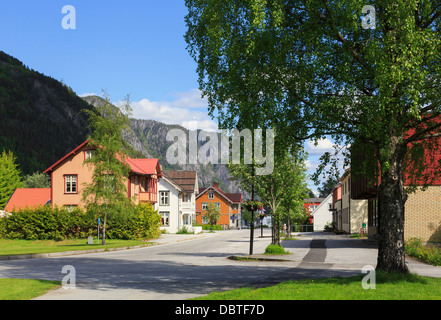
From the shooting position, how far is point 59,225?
4419 centimetres

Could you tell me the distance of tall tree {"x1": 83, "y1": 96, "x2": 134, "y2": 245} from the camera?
3741 centimetres

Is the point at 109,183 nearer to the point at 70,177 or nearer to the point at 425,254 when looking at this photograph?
the point at 70,177

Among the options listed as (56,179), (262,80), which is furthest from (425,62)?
(56,179)

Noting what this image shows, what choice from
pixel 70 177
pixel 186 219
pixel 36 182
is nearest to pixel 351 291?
pixel 70 177

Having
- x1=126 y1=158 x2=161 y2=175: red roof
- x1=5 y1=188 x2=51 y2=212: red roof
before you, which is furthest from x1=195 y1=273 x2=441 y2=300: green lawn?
x1=5 y1=188 x2=51 y2=212: red roof

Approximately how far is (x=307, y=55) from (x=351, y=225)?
165 ft

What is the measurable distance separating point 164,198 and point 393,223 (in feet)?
197

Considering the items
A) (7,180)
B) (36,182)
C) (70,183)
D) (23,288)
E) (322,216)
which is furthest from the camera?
(322,216)

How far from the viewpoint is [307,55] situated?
13.7m

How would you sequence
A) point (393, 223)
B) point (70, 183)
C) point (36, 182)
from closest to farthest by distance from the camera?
point (393, 223) < point (70, 183) < point (36, 182)

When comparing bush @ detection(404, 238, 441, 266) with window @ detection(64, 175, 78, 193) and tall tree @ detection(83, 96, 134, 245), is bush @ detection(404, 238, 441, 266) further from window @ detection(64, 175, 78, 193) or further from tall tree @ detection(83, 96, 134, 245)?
window @ detection(64, 175, 78, 193)

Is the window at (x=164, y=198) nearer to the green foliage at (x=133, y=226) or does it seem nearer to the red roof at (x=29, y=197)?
the red roof at (x=29, y=197)

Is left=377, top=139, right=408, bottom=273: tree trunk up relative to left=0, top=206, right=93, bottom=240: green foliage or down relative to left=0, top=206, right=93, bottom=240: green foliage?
up

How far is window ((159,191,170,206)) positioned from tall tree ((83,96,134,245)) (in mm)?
33124
